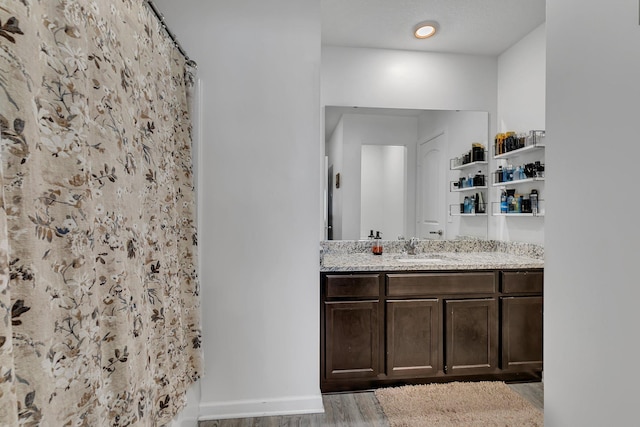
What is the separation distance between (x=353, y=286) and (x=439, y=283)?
620 mm

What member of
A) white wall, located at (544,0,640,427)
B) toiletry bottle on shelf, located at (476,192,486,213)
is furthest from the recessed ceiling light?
white wall, located at (544,0,640,427)

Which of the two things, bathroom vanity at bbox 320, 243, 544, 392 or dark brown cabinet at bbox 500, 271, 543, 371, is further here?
dark brown cabinet at bbox 500, 271, 543, 371

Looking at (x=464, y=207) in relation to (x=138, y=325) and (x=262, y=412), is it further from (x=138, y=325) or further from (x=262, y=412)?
(x=138, y=325)

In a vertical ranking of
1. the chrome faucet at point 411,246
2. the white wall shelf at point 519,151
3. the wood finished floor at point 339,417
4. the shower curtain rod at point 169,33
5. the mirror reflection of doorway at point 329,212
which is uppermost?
the shower curtain rod at point 169,33

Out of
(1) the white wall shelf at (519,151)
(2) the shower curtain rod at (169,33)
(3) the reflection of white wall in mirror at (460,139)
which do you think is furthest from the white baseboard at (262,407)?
(1) the white wall shelf at (519,151)

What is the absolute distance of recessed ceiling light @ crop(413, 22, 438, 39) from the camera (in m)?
2.53

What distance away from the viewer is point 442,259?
2.62 meters

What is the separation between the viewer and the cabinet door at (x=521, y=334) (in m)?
2.33

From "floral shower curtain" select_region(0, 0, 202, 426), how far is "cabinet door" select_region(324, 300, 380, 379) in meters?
1.03

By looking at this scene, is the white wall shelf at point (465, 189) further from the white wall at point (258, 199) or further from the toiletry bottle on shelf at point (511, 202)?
the white wall at point (258, 199)

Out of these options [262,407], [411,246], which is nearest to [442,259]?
[411,246]

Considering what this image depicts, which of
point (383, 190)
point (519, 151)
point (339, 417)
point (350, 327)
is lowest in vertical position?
point (339, 417)

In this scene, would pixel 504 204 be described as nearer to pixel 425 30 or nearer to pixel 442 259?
pixel 442 259

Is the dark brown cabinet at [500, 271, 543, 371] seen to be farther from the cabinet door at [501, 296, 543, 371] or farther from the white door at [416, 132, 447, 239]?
the white door at [416, 132, 447, 239]
